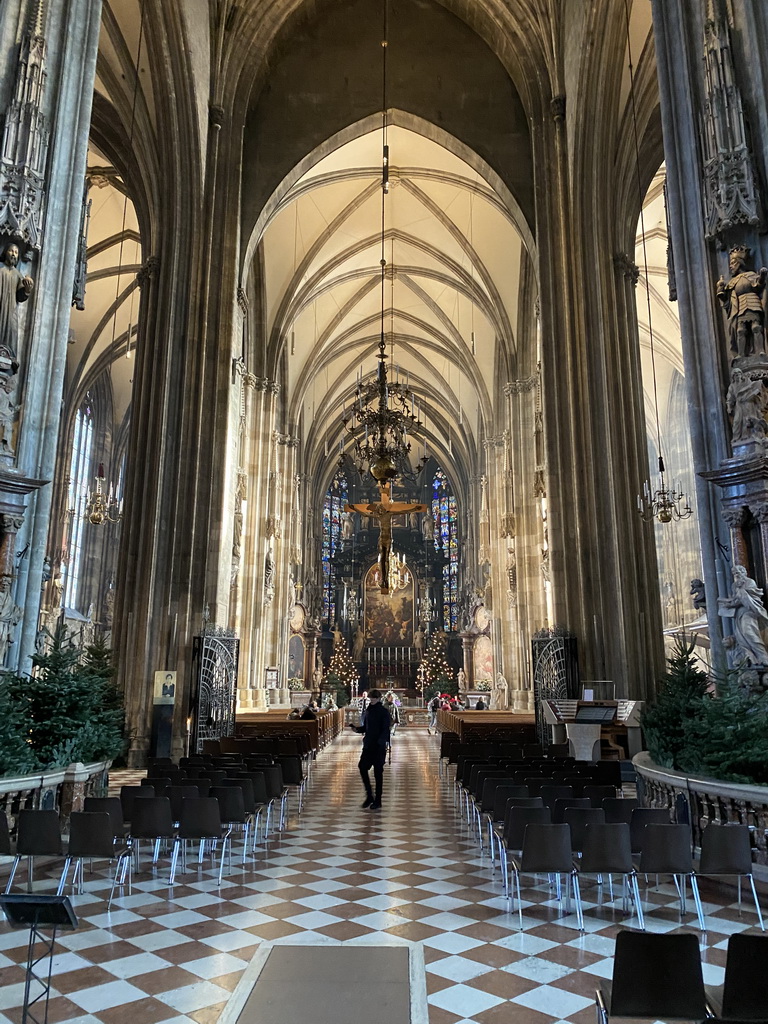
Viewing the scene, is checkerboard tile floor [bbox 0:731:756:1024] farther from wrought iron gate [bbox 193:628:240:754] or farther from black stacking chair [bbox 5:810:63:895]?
wrought iron gate [bbox 193:628:240:754]

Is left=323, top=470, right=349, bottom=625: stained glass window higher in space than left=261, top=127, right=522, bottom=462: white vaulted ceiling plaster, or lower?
lower

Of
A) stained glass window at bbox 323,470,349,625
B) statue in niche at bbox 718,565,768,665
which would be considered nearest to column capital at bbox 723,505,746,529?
statue in niche at bbox 718,565,768,665

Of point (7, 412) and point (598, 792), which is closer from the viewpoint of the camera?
point (598, 792)

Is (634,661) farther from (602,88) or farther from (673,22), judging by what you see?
(602,88)

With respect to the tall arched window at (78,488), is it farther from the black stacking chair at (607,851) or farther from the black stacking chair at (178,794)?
the black stacking chair at (607,851)

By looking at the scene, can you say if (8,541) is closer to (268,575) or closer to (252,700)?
(252,700)

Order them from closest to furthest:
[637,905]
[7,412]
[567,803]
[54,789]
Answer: [637,905] < [567,803] < [54,789] < [7,412]

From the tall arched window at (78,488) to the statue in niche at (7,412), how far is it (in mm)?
21584

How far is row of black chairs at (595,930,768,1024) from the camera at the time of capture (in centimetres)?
235

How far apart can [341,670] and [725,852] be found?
37157 millimetres

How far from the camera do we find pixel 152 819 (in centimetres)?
544

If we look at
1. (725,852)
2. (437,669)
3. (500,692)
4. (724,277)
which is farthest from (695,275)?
(437,669)

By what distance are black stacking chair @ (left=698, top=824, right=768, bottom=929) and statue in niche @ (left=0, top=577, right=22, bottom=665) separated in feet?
19.3

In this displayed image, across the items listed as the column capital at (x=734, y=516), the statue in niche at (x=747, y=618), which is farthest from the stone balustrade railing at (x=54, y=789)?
the column capital at (x=734, y=516)
